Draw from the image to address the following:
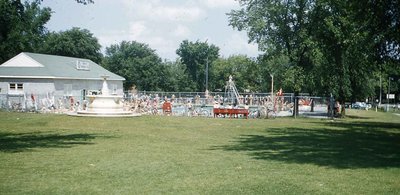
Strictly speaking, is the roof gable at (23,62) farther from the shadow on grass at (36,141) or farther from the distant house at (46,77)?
the shadow on grass at (36,141)

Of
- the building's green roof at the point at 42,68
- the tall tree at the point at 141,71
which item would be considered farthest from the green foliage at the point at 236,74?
the building's green roof at the point at 42,68

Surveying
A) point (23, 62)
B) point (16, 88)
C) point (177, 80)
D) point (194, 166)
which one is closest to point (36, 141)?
point (194, 166)

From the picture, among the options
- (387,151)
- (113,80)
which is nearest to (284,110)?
(113,80)

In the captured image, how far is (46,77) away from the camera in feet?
160

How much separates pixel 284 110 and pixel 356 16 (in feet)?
A: 99.2

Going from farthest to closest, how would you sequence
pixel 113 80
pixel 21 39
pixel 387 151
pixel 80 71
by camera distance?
1. pixel 21 39
2. pixel 113 80
3. pixel 80 71
4. pixel 387 151

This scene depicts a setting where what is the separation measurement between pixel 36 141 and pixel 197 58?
281 feet

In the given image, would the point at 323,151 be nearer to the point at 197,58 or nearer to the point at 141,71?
the point at 141,71

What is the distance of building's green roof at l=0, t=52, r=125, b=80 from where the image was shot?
49469 mm

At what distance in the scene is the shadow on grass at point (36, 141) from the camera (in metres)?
15.8

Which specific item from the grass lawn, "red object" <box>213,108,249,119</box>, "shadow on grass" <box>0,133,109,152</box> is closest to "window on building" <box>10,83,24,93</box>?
"red object" <box>213,108,249,119</box>

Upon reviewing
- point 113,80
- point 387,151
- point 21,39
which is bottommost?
point 387,151

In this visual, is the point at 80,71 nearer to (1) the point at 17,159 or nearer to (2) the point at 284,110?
(2) the point at 284,110

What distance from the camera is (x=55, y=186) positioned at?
902 cm
